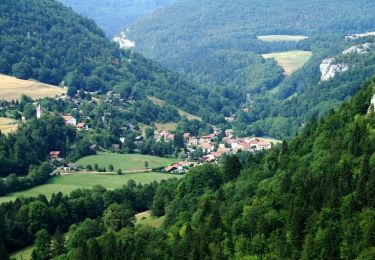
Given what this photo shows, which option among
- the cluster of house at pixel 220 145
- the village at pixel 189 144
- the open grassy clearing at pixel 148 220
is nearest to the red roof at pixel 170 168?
the village at pixel 189 144

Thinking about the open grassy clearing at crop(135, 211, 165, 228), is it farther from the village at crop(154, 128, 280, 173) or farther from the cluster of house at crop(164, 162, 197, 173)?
the village at crop(154, 128, 280, 173)

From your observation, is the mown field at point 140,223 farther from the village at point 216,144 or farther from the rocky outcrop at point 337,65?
the rocky outcrop at point 337,65

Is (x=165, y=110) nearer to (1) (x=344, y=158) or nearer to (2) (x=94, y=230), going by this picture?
(2) (x=94, y=230)

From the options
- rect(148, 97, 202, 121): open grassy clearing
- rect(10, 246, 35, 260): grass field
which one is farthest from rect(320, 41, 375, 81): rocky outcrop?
rect(10, 246, 35, 260): grass field

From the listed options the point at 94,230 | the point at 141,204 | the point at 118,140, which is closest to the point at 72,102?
the point at 118,140

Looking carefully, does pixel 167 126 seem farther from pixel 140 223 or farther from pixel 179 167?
pixel 140 223

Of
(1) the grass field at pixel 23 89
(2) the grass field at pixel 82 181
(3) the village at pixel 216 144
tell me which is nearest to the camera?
(2) the grass field at pixel 82 181
